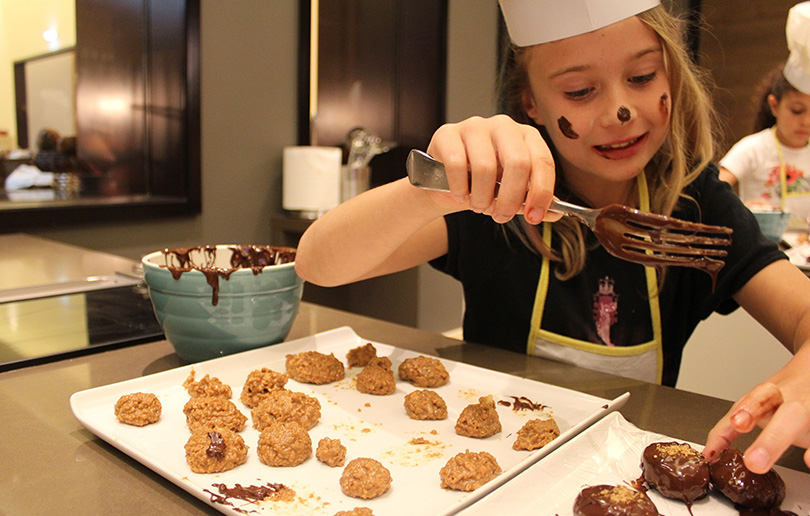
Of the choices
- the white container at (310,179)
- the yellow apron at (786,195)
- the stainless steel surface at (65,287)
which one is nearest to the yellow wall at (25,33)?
the white container at (310,179)

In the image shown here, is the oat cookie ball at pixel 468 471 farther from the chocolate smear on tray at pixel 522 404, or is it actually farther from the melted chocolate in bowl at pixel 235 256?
the melted chocolate in bowl at pixel 235 256

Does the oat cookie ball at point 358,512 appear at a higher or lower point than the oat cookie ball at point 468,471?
lower

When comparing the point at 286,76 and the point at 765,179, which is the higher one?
the point at 286,76

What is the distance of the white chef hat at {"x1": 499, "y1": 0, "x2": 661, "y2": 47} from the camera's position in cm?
105

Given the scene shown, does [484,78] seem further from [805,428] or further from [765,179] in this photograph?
[805,428]

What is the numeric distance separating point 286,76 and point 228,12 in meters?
0.40

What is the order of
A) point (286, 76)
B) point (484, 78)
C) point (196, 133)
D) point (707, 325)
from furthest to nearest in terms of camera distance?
point (484, 78), point (286, 76), point (196, 133), point (707, 325)

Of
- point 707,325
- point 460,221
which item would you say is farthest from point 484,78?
point 460,221

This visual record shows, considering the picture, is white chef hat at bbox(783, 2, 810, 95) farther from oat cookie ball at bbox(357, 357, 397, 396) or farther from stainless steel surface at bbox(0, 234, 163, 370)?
stainless steel surface at bbox(0, 234, 163, 370)

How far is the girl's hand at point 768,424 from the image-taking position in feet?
1.82

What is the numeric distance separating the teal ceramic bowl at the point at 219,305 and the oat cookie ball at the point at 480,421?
0.38m

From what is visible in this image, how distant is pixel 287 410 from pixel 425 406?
0.56ft

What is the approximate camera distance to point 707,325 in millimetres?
2217

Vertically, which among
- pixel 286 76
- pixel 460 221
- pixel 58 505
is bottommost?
pixel 58 505
